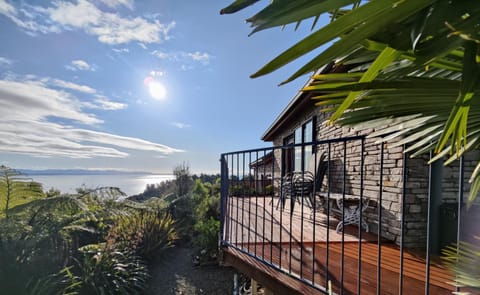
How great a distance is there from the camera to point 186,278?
18.5 ft

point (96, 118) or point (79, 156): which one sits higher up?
point (96, 118)

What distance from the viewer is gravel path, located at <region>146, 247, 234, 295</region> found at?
5.09 metres

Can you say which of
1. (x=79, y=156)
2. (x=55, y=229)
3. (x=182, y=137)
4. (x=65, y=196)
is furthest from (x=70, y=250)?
(x=79, y=156)

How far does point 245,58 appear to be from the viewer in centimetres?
717

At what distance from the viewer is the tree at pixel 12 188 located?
3.89 m

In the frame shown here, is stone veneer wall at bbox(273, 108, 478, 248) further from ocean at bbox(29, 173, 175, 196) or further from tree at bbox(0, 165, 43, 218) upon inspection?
ocean at bbox(29, 173, 175, 196)

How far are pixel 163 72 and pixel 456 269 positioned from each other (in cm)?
702

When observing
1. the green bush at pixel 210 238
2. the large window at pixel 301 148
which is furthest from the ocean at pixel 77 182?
the large window at pixel 301 148

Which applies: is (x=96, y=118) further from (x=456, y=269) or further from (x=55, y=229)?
(x=456, y=269)

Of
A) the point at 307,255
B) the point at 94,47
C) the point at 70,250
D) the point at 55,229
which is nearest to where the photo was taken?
the point at 307,255

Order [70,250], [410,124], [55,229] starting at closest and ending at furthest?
[410,124] < [55,229] < [70,250]

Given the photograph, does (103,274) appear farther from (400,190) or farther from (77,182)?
(77,182)

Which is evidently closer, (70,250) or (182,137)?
(70,250)

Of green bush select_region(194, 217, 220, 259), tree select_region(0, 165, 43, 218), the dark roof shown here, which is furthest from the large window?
tree select_region(0, 165, 43, 218)
